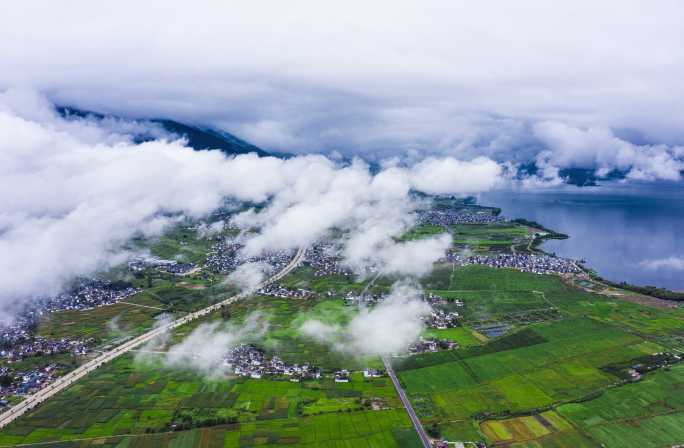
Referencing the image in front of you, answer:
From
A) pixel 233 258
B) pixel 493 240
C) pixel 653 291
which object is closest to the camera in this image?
pixel 653 291

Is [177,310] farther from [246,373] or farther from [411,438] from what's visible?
[411,438]

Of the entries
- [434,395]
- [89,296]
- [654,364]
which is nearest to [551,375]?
A: [654,364]

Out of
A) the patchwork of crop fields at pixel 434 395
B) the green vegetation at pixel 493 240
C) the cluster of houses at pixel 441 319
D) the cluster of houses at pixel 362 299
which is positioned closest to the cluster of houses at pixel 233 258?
the cluster of houses at pixel 362 299

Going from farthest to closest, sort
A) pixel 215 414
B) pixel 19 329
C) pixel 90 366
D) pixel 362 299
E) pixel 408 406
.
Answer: pixel 362 299 < pixel 19 329 < pixel 90 366 < pixel 408 406 < pixel 215 414

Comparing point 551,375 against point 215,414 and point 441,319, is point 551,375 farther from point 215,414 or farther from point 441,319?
point 215,414

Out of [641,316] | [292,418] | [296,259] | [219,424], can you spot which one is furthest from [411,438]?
[296,259]

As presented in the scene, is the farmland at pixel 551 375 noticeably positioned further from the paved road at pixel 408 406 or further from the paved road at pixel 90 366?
the paved road at pixel 90 366

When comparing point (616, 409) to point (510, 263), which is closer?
point (616, 409)
